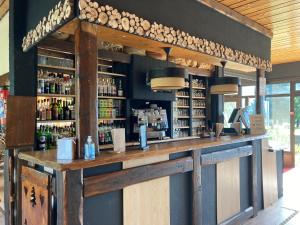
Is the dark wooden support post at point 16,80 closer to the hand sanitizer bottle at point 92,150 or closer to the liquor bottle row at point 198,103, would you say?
the hand sanitizer bottle at point 92,150

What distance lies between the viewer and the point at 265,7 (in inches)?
150

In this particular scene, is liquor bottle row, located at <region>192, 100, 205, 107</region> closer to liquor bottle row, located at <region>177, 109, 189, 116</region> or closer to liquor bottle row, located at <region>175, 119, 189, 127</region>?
liquor bottle row, located at <region>177, 109, 189, 116</region>

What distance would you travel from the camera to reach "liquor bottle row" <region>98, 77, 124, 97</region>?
191 inches

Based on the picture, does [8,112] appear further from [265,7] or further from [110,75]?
[265,7]

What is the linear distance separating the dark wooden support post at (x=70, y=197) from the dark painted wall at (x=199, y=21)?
1.53 meters

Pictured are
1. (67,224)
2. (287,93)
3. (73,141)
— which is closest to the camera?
(67,224)

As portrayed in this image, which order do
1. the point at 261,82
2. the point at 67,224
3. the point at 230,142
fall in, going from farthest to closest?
the point at 261,82, the point at 230,142, the point at 67,224

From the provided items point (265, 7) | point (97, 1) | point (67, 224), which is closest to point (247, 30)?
point (265, 7)

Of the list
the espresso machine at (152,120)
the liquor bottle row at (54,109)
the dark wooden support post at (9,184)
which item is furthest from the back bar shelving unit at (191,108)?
the dark wooden support post at (9,184)

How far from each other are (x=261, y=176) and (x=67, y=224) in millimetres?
3514

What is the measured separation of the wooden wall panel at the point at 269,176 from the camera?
4.50 metres

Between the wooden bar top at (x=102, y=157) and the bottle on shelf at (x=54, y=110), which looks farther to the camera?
the bottle on shelf at (x=54, y=110)

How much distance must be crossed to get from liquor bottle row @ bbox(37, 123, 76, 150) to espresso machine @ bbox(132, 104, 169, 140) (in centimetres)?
130

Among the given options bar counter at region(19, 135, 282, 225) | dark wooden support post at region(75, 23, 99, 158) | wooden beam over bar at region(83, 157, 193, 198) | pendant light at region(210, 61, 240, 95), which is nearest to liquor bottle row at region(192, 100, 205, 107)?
pendant light at region(210, 61, 240, 95)
